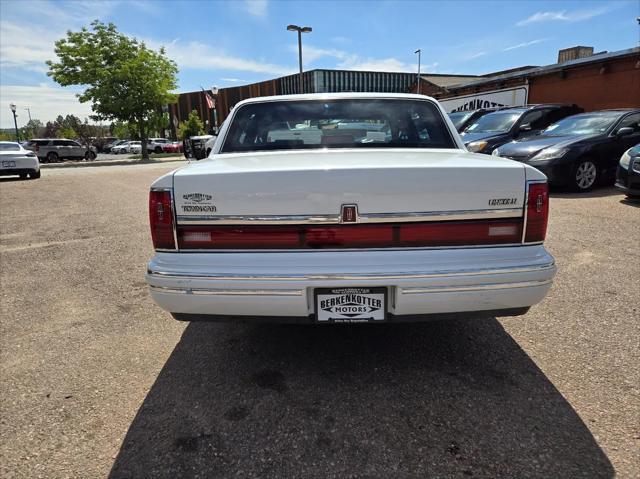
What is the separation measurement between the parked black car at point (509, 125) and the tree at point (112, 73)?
24.2m

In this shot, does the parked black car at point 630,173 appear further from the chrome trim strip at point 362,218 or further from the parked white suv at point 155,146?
the parked white suv at point 155,146

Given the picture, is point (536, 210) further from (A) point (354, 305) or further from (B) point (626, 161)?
(B) point (626, 161)

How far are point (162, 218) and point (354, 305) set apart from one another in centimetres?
110

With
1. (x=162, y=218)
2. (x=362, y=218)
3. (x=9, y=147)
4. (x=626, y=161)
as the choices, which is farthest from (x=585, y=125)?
(x=9, y=147)

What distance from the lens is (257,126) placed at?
3.44m

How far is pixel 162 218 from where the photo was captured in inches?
Answer: 90.8

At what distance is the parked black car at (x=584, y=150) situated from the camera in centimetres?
819

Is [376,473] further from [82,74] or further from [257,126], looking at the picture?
[82,74]

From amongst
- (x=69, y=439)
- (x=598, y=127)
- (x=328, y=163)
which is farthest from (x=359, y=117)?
(x=598, y=127)

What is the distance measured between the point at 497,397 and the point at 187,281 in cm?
176

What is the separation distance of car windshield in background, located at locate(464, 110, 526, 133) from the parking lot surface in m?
7.57

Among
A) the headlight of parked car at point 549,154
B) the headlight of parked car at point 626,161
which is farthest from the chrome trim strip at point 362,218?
the headlight of parked car at point 549,154

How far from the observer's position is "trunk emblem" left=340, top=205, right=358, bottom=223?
7.22 feet

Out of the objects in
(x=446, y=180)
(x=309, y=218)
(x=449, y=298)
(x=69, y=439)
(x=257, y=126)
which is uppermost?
(x=257, y=126)
